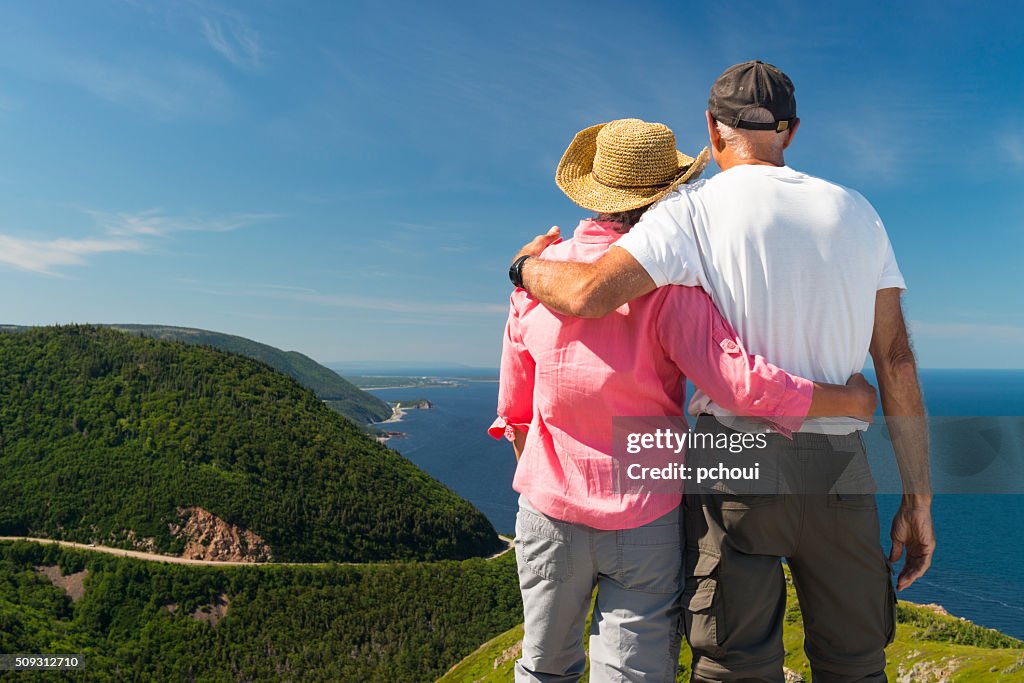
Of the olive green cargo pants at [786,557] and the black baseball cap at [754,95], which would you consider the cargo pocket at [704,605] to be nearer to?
the olive green cargo pants at [786,557]

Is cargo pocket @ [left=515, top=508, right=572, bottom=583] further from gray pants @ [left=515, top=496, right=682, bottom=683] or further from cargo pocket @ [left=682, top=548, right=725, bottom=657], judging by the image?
cargo pocket @ [left=682, top=548, right=725, bottom=657]

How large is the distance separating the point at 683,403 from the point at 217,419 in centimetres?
8052

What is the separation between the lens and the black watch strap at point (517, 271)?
2.88 meters

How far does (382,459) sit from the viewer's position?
77438 millimetres

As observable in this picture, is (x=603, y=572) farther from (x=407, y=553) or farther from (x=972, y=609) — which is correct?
(x=972, y=609)

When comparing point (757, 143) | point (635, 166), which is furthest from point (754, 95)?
point (635, 166)

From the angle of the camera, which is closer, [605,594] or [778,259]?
[778,259]

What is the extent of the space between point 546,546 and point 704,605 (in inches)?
25.3

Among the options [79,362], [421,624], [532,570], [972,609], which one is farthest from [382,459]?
[532,570]

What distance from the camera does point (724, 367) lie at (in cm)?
246

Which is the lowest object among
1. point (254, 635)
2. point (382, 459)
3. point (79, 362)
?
point (254, 635)

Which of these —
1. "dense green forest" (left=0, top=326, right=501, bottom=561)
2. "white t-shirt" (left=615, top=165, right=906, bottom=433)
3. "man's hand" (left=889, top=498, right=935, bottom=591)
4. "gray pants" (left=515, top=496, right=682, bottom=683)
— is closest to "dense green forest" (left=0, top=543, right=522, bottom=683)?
"dense green forest" (left=0, top=326, right=501, bottom=561)

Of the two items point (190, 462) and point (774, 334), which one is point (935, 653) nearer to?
point (774, 334)

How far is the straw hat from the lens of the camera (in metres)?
2.79
